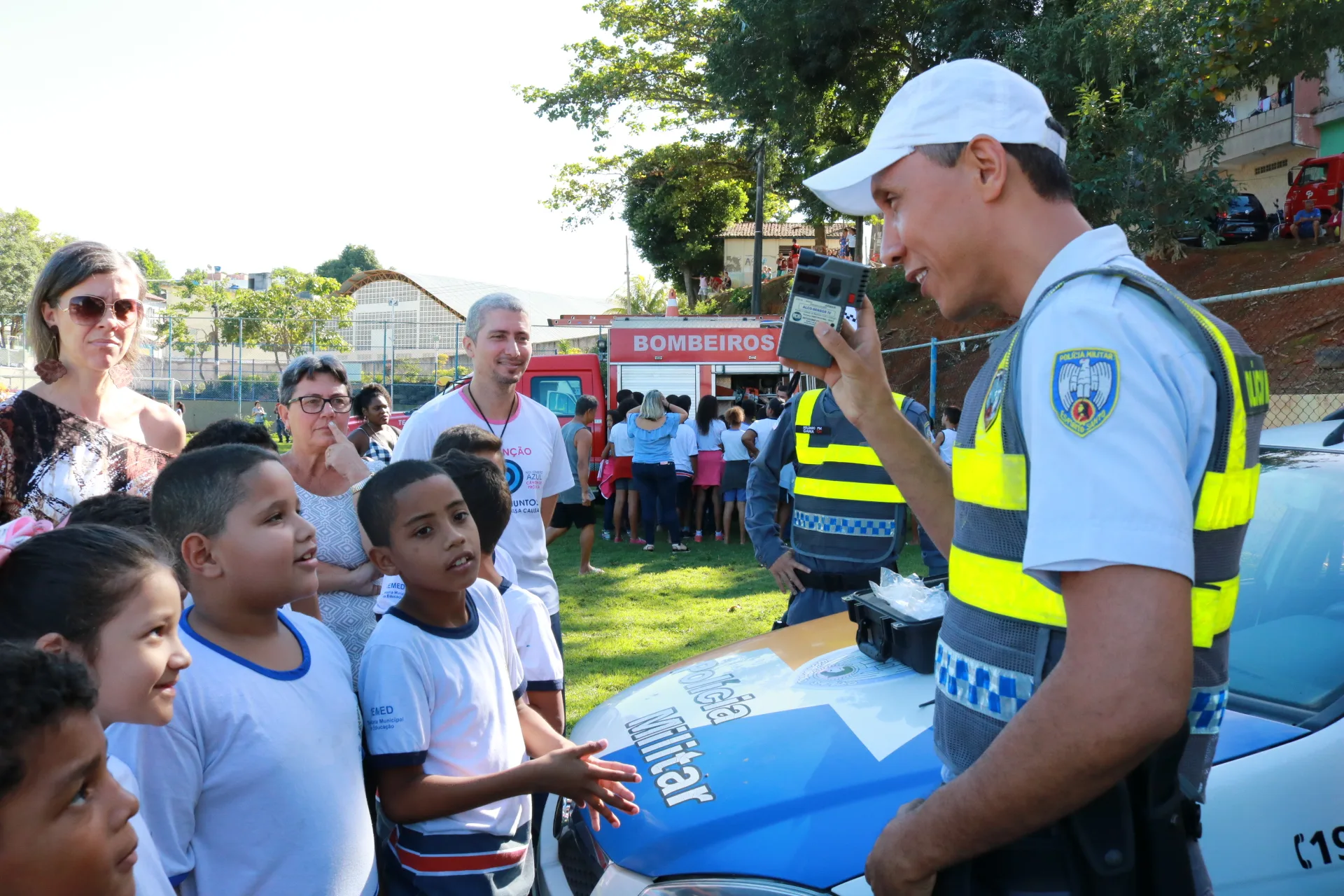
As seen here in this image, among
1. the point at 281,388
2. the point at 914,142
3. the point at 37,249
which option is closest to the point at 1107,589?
the point at 914,142

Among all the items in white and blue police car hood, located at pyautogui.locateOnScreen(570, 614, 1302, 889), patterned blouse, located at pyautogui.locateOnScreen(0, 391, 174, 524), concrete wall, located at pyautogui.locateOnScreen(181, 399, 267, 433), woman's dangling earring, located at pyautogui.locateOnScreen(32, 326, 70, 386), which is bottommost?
concrete wall, located at pyautogui.locateOnScreen(181, 399, 267, 433)

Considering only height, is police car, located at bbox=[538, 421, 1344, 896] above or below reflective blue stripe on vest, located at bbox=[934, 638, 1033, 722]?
below

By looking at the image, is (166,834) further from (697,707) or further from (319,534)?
(319,534)

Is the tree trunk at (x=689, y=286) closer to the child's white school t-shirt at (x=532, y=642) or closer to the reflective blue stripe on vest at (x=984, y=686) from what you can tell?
the child's white school t-shirt at (x=532, y=642)

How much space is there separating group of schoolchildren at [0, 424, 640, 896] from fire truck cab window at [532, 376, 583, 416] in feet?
34.8

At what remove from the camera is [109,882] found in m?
1.12

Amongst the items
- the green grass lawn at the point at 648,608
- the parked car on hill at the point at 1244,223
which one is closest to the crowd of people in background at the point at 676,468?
the green grass lawn at the point at 648,608

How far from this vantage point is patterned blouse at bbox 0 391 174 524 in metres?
2.70

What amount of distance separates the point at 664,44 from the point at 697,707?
26.5 metres

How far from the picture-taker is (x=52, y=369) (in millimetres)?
2857

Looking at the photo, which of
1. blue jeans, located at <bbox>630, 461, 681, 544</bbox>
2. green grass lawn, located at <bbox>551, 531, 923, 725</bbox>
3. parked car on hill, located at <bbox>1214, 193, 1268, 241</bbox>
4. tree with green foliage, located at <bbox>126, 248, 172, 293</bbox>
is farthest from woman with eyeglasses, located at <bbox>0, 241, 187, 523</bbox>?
tree with green foliage, located at <bbox>126, 248, 172, 293</bbox>

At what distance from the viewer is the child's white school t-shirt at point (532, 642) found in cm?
281

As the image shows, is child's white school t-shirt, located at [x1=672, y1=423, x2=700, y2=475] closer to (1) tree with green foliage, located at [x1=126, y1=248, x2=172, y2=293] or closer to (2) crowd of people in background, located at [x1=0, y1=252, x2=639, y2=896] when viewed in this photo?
(2) crowd of people in background, located at [x1=0, y1=252, x2=639, y2=896]

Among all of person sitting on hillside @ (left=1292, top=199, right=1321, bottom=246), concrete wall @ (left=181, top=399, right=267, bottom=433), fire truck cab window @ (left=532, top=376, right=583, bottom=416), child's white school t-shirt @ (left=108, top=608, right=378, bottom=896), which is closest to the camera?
child's white school t-shirt @ (left=108, top=608, right=378, bottom=896)
